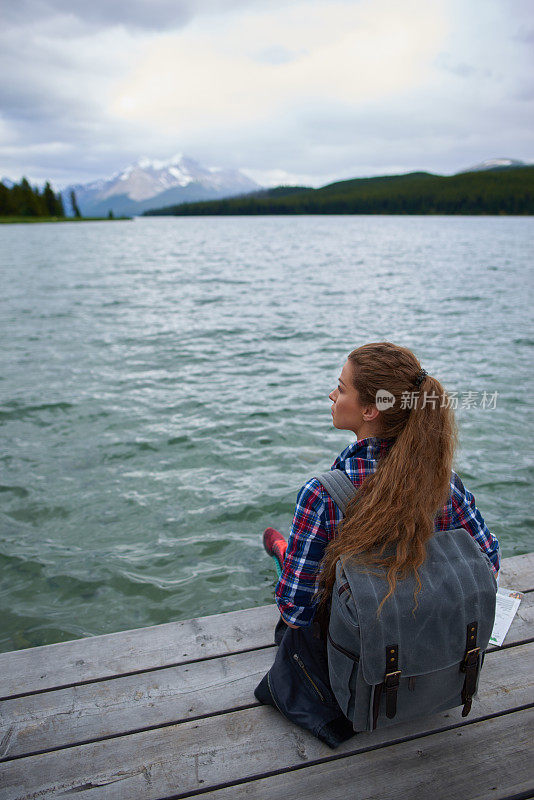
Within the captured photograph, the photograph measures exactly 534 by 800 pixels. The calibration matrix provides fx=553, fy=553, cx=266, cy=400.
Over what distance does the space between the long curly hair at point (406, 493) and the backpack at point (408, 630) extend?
0.05 meters

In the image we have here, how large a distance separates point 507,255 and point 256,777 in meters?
44.7

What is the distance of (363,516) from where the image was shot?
2113mm

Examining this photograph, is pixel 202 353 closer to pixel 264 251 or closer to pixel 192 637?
pixel 192 637

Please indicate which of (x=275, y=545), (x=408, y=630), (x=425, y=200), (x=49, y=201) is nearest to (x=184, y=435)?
(x=275, y=545)

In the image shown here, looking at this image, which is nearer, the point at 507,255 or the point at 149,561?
the point at 149,561

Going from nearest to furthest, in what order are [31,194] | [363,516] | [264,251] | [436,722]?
[363,516] → [436,722] → [264,251] → [31,194]

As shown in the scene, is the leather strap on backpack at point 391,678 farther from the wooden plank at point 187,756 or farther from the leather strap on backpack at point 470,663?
the wooden plank at point 187,756

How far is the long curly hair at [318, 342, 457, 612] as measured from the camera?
2.08 metres

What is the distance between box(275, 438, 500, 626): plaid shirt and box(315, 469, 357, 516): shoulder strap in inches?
0.9

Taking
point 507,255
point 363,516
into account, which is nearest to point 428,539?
point 363,516

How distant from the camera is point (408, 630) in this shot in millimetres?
2072

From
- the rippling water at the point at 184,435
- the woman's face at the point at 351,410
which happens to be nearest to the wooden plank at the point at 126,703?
the woman's face at the point at 351,410

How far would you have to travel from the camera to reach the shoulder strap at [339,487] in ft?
7.27

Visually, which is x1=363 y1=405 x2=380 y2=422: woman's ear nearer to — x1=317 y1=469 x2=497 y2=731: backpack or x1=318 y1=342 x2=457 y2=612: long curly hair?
x1=318 y1=342 x2=457 y2=612: long curly hair
